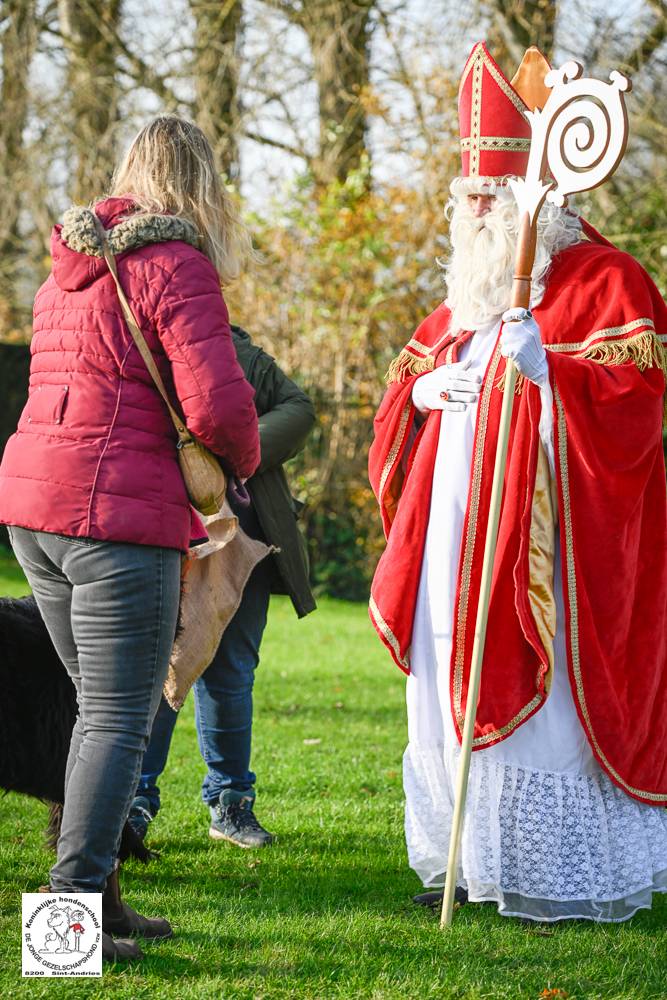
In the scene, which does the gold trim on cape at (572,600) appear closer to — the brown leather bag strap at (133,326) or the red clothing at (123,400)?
the red clothing at (123,400)

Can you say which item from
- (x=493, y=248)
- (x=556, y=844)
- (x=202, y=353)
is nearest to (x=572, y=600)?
(x=556, y=844)

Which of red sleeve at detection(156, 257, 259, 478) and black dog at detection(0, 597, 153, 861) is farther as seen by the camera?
black dog at detection(0, 597, 153, 861)

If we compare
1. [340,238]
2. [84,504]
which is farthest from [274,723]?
[340,238]

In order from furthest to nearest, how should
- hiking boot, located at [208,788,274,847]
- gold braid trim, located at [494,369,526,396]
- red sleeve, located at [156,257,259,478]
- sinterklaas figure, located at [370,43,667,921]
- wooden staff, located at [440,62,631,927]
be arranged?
hiking boot, located at [208,788,274,847], gold braid trim, located at [494,369,526,396], sinterklaas figure, located at [370,43,667,921], wooden staff, located at [440,62,631,927], red sleeve, located at [156,257,259,478]

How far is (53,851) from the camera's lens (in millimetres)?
3539

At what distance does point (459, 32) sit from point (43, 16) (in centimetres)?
574

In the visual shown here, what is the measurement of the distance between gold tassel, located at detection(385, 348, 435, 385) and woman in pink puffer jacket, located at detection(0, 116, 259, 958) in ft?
3.54

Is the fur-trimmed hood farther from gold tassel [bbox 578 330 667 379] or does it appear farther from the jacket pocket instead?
gold tassel [bbox 578 330 667 379]

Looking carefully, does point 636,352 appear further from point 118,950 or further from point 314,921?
point 118,950

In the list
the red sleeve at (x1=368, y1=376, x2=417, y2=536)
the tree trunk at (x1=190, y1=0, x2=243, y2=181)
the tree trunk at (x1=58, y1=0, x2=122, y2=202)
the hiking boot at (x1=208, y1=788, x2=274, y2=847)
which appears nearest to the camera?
the red sleeve at (x1=368, y1=376, x2=417, y2=536)

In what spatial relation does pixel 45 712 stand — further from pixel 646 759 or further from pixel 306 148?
pixel 306 148

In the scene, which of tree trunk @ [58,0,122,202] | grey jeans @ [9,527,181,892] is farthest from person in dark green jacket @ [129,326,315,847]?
tree trunk @ [58,0,122,202]

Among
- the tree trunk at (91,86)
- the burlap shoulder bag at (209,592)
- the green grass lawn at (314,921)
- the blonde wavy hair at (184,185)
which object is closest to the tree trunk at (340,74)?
the tree trunk at (91,86)

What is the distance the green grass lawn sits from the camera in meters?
2.71
